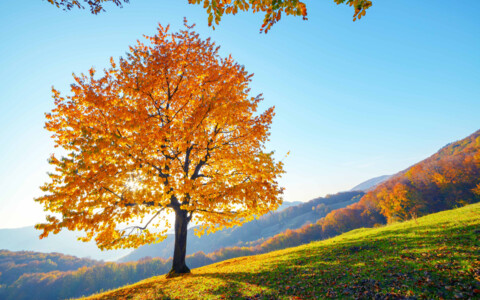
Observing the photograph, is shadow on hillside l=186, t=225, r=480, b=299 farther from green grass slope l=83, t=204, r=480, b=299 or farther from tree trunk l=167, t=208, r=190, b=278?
tree trunk l=167, t=208, r=190, b=278

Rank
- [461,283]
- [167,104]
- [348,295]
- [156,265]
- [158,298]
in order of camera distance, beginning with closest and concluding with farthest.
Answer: [461,283], [348,295], [158,298], [167,104], [156,265]

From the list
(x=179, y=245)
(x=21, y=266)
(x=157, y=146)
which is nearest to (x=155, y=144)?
(x=157, y=146)

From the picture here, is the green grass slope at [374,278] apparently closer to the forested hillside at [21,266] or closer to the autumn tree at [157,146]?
the autumn tree at [157,146]

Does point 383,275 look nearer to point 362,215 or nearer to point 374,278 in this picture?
point 374,278

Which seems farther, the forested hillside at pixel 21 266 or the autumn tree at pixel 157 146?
the forested hillside at pixel 21 266

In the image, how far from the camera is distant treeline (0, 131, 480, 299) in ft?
270

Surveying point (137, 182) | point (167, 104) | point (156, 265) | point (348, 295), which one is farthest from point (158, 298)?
point (156, 265)

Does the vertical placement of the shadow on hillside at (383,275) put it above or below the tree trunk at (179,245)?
below

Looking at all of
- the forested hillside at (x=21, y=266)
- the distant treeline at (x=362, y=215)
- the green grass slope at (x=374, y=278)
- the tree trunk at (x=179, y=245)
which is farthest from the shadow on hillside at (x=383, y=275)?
the forested hillside at (x=21, y=266)

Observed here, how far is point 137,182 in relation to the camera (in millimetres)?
10727

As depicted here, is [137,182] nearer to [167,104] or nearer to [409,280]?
[167,104]

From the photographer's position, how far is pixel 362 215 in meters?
131

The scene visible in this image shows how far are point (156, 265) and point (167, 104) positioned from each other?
196 metres

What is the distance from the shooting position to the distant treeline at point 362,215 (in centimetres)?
8244
